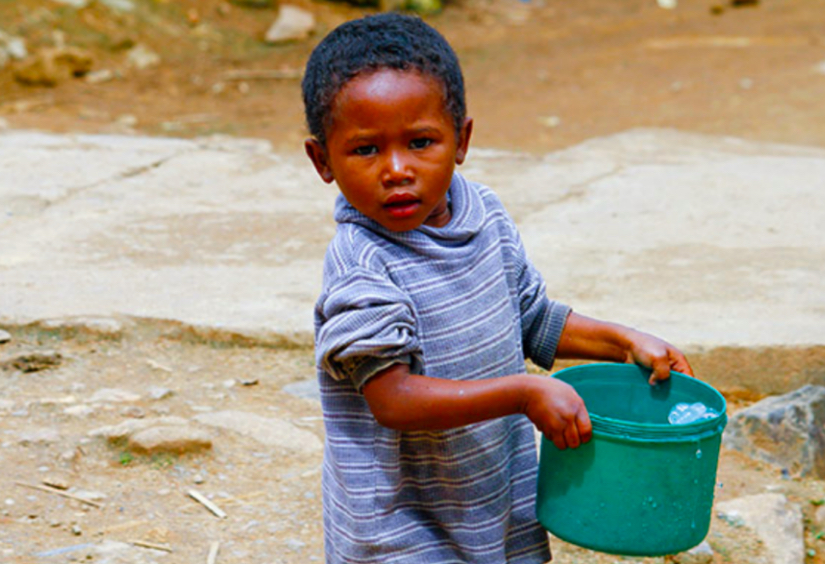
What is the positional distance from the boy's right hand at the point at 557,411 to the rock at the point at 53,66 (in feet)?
22.1

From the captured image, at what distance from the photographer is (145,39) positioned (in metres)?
8.56

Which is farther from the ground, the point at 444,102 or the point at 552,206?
the point at 444,102

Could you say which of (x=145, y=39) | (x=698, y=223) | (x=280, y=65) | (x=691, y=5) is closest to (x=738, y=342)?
(x=698, y=223)

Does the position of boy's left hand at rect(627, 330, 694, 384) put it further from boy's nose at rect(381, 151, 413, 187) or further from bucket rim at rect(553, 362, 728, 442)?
boy's nose at rect(381, 151, 413, 187)

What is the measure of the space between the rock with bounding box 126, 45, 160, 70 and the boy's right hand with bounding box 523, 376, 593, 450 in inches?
284

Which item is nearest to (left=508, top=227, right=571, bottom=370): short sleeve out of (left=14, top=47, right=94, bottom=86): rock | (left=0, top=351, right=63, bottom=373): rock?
(left=0, top=351, right=63, bottom=373): rock

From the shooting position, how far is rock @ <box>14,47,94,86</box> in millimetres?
7570

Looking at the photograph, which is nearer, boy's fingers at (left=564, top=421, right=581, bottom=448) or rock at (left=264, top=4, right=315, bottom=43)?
boy's fingers at (left=564, top=421, right=581, bottom=448)

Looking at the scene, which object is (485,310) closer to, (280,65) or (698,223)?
(698,223)

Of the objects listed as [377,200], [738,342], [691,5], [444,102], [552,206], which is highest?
[444,102]

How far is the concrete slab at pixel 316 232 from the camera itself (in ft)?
11.1

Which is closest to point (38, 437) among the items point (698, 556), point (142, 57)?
point (698, 556)

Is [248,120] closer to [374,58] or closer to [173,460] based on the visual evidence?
[173,460]

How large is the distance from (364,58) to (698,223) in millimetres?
2806
